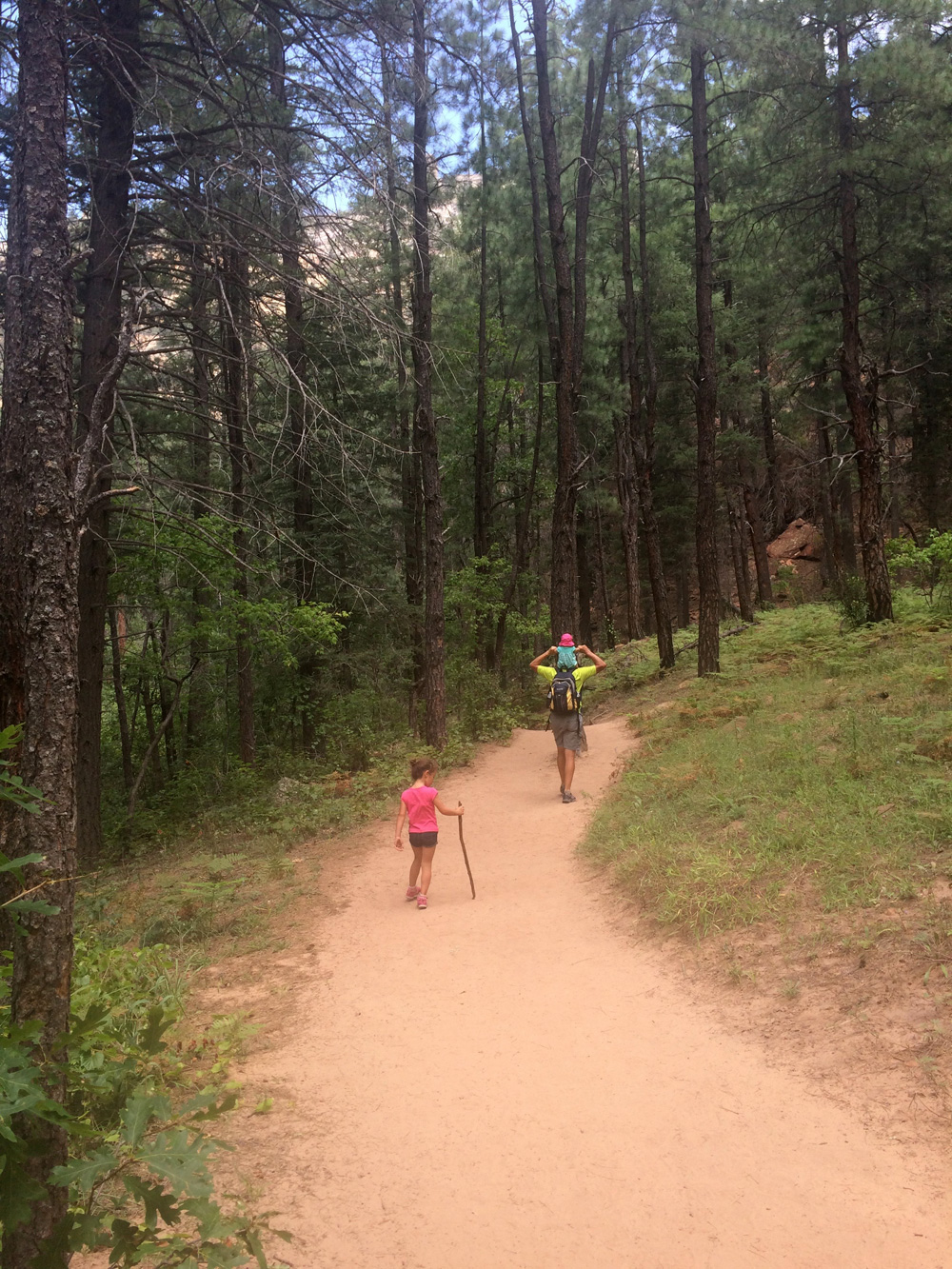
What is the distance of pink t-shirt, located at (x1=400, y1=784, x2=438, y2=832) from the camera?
310 inches

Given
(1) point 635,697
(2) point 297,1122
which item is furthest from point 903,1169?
(1) point 635,697

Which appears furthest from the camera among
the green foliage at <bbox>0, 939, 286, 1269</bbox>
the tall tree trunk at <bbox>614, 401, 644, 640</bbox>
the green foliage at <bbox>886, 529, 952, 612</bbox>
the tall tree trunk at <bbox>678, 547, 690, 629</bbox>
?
the tall tree trunk at <bbox>678, 547, 690, 629</bbox>

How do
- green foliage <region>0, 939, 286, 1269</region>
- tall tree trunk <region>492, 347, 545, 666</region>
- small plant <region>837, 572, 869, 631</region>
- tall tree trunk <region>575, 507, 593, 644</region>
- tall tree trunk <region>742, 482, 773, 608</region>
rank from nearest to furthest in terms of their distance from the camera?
green foliage <region>0, 939, 286, 1269</region> < small plant <region>837, 572, 869, 631</region> < tall tree trunk <region>492, 347, 545, 666</region> < tall tree trunk <region>742, 482, 773, 608</region> < tall tree trunk <region>575, 507, 593, 644</region>

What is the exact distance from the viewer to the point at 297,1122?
14.4 feet

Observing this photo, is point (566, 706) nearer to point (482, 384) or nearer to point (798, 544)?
point (482, 384)

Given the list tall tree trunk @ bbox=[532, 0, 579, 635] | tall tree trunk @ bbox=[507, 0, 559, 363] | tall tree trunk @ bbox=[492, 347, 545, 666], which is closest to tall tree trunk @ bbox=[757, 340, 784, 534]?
tall tree trunk @ bbox=[492, 347, 545, 666]

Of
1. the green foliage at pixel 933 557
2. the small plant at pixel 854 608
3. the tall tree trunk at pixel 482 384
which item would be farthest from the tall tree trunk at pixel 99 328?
the small plant at pixel 854 608

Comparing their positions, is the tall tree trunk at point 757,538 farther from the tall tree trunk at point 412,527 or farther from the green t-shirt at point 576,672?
the green t-shirt at point 576,672

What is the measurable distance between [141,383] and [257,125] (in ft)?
17.3

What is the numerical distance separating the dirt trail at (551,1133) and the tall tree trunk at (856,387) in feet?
37.0

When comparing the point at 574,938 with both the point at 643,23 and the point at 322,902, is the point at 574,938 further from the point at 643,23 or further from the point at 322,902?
the point at 643,23

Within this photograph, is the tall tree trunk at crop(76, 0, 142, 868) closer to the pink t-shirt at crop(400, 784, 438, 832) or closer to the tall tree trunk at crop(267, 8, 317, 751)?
the tall tree trunk at crop(267, 8, 317, 751)

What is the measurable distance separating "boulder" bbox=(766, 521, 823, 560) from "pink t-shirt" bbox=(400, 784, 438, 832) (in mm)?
33533

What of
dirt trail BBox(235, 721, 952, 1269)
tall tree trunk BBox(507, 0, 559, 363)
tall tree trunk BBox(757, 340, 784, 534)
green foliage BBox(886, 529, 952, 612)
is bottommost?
dirt trail BBox(235, 721, 952, 1269)
